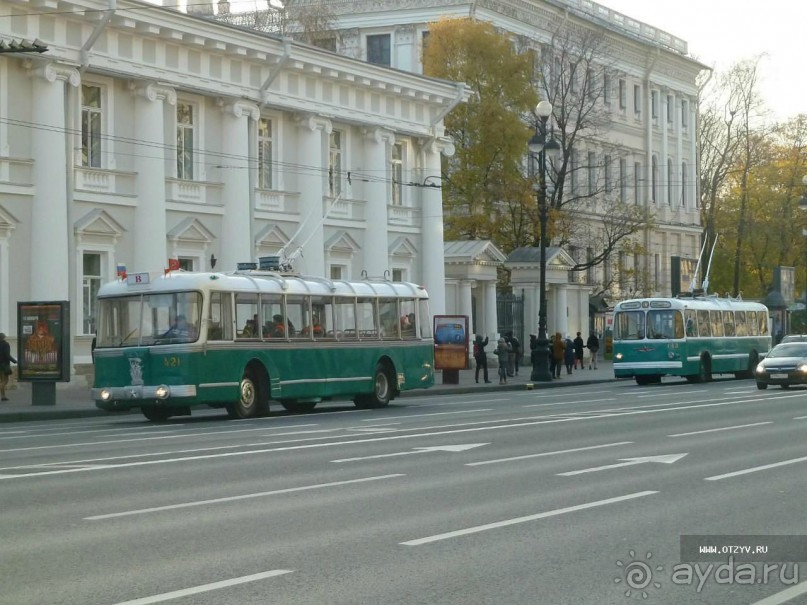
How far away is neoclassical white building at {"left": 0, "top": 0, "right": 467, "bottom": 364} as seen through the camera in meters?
37.1

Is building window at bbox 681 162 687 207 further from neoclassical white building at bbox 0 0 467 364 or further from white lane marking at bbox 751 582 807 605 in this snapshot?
white lane marking at bbox 751 582 807 605

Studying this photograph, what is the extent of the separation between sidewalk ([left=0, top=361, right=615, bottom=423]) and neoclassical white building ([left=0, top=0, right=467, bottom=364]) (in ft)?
5.11

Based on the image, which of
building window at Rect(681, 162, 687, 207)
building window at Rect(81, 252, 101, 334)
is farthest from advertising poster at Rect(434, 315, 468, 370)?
building window at Rect(681, 162, 687, 207)

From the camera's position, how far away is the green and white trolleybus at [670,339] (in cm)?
4734

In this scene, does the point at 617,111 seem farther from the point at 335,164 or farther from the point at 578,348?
the point at 335,164

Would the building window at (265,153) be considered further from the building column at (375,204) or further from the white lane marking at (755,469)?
the white lane marking at (755,469)

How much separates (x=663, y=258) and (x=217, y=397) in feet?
209

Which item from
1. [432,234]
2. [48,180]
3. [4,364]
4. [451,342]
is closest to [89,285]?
[48,180]

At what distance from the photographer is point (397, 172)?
5231 cm

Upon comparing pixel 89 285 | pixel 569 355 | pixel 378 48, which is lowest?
pixel 569 355

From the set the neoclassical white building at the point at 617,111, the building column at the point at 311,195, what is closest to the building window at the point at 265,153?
the building column at the point at 311,195

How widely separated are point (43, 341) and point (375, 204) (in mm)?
19930

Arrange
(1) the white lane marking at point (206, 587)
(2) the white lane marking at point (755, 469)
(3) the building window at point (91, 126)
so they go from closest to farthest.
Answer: (1) the white lane marking at point (206, 587) → (2) the white lane marking at point (755, 469) → (3) the building window at point (91, 126)

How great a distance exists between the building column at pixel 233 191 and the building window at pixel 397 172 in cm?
885
